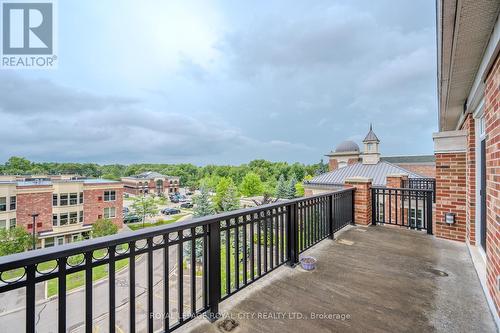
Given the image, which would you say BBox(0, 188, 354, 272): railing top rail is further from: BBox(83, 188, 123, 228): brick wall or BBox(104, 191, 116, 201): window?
BBox(104, 191, 116, 201): window

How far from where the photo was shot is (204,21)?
977cm

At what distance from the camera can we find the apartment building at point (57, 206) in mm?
15973

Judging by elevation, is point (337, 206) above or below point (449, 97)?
below

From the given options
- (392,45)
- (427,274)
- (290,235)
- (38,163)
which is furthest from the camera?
(38,163)

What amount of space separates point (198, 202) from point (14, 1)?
13258 millimetres

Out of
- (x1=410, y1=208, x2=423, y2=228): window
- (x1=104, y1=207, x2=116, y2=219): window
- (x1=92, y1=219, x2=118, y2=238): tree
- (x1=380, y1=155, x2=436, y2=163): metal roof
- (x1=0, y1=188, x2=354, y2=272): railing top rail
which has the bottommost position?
(x1=92, y1=219, x2=118, y2=238): tree

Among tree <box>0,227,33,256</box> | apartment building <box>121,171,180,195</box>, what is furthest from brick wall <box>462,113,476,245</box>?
apartment building <box>121,171,180,195</box>

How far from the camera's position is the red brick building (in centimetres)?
185

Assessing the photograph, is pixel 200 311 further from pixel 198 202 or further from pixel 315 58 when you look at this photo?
pixel 315 58

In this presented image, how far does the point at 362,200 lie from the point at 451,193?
165 centimetres

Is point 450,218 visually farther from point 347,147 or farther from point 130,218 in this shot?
Answer: point 347,147

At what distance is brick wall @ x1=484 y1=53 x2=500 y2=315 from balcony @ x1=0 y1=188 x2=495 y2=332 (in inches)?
15.3

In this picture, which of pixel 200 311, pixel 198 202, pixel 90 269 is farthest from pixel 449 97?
pixel 198 202

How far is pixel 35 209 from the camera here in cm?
1688
